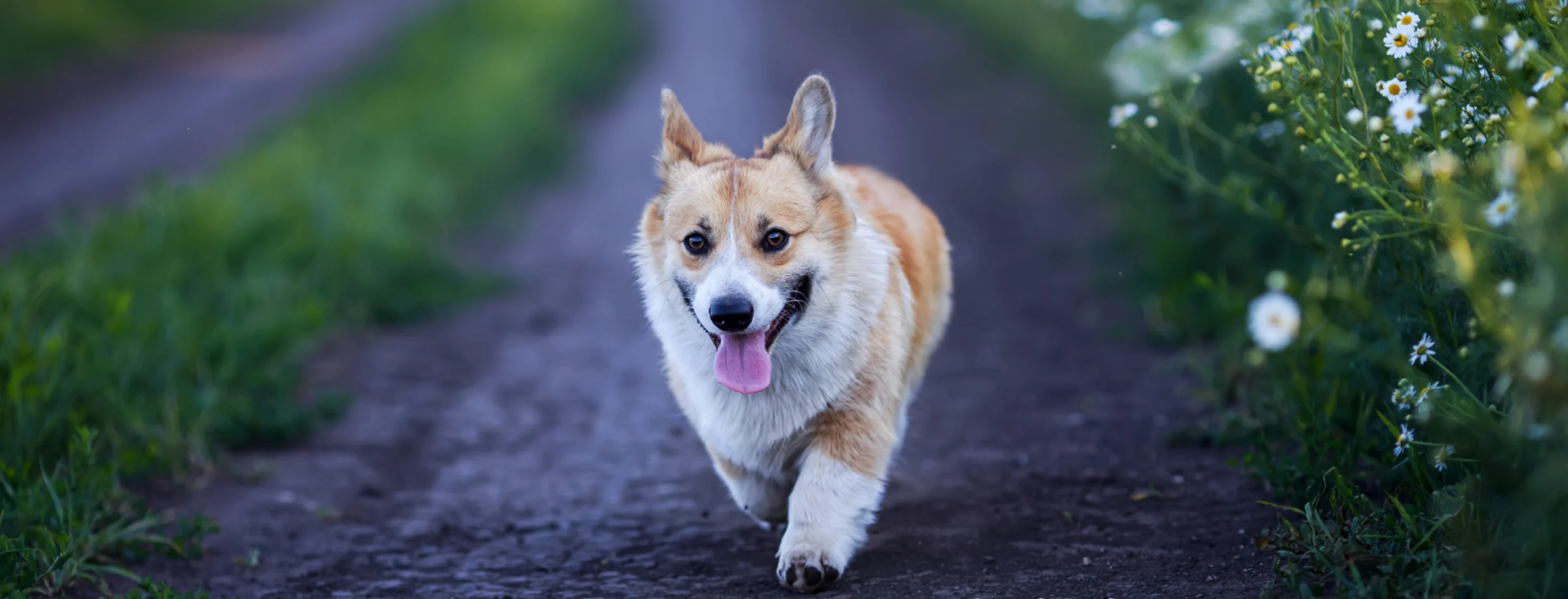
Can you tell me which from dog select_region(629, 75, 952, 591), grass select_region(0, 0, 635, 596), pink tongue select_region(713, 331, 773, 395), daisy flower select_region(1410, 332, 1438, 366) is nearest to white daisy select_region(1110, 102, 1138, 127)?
dog select_region(629, 75, 952, 591)

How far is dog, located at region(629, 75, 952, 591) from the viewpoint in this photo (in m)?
3.88

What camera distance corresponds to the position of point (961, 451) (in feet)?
17.5

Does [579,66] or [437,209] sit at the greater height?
[579,66]

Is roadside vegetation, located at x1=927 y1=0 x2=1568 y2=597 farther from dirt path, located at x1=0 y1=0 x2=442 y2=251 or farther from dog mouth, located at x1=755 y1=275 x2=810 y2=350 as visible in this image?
dirt path, located at x1=0 y1=0 x2=442 y2=251

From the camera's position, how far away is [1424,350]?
3.44 m

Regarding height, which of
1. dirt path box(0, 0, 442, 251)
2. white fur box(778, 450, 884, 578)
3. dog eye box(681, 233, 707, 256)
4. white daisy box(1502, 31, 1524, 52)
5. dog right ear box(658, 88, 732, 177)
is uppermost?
dirt path box(0, 0, 442, 251)

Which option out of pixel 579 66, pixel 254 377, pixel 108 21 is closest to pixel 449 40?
pixel 579 66

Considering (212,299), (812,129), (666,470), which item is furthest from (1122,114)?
(212,299)

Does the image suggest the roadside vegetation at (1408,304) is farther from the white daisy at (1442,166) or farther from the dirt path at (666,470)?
the dirt path at (666,470)

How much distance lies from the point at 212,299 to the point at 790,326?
421cm

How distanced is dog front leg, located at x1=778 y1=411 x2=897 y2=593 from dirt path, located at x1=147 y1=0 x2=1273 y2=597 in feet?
0.42

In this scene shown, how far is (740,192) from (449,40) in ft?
48.0

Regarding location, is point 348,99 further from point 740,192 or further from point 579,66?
point 740,192

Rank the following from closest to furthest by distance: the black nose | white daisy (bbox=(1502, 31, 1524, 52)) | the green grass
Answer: white daisy (bbox=(1502, 31, 1524, 52))
the black nose
the green grass
